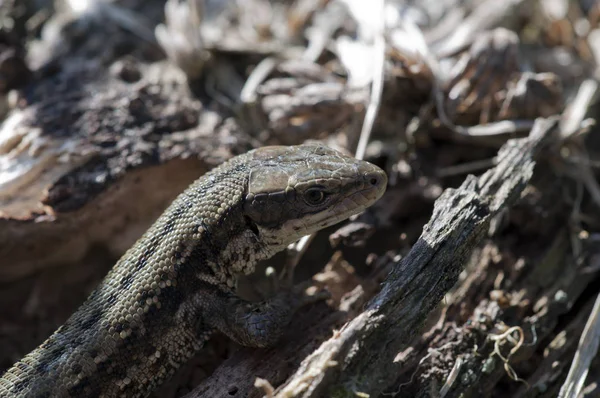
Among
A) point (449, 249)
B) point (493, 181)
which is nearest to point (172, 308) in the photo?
point (449, 249)

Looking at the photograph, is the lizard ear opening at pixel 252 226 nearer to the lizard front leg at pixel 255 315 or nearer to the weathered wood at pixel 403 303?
the lizard front leg at pixel 255 315

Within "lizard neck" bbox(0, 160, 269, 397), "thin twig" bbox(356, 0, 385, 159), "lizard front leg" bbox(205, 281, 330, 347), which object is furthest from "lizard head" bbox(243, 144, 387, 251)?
"thin twig" bbox(356, 0, 385, 159)

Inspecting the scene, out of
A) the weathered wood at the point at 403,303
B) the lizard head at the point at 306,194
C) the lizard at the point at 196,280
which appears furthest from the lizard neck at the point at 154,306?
the weathered wood at the point at 403,303

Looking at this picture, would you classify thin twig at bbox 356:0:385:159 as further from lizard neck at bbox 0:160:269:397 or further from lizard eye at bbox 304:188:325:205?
lizard neck at bbox 0:160:269:397

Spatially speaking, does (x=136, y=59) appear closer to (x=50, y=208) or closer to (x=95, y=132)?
(x=95, y=132)

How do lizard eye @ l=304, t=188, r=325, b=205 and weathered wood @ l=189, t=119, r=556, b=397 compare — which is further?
lizard eye @ l=304, t=188, r=325, b=205

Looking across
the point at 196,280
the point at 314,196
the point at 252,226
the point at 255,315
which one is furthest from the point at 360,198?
the point at 196,280

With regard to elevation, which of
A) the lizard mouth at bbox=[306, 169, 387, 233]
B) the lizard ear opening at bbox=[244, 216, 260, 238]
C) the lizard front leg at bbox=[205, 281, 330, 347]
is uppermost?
the lizard mouth at bbox=[306, 169, 387, 233]

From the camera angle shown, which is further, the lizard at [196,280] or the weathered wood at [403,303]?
the lizard at [196,280]
